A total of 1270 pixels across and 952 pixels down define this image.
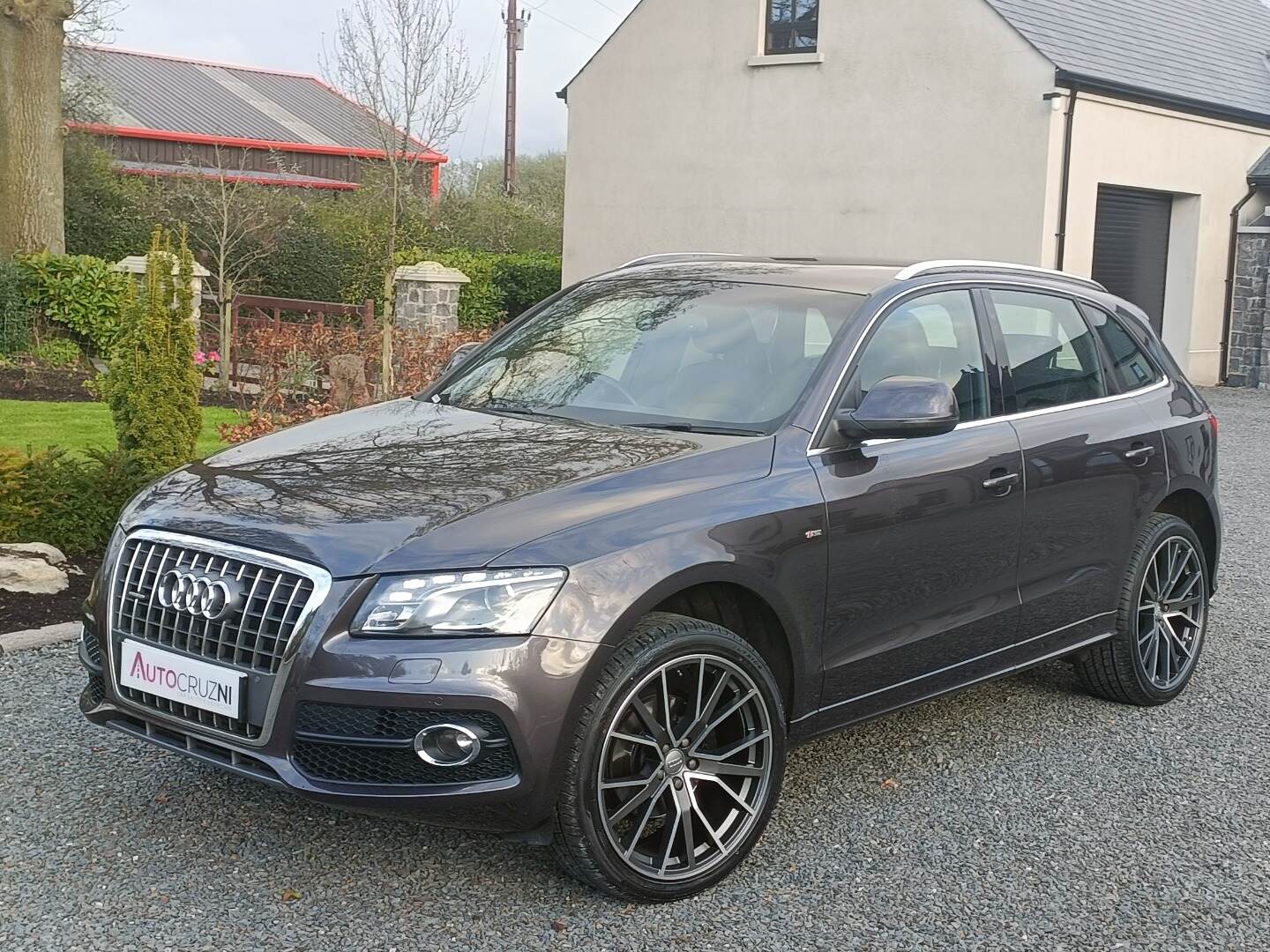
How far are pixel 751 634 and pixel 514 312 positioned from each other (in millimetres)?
21966

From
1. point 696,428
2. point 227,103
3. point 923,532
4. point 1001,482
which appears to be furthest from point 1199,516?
point 227,103

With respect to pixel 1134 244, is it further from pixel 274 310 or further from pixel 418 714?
pixel 418 714

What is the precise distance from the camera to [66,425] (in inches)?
466

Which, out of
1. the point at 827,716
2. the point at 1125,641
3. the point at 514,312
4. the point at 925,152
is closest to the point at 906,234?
the point at 925,152

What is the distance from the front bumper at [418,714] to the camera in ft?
11.2

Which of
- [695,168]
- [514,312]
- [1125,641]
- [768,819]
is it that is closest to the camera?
[768,819]

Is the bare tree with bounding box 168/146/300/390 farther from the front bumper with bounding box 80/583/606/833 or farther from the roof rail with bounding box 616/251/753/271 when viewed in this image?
the front bumper with bounding box 80/583/606/833

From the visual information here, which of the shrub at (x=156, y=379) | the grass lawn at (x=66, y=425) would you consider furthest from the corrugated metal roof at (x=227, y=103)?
the shrub at (x=156, y=379)

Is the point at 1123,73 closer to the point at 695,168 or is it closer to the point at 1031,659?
the point at 695,168

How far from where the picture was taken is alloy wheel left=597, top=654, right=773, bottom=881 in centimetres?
374

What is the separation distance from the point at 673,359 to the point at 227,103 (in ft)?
155

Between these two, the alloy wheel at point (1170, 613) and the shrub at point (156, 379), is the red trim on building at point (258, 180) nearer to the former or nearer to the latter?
the shrub at point (156, 379)

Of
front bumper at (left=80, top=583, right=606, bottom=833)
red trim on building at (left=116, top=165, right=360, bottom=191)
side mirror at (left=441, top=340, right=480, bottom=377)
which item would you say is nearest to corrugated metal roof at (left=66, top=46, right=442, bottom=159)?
red trim on building at (left=116, top=165, right=360, bottom=191)

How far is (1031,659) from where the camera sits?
16.8 feet
